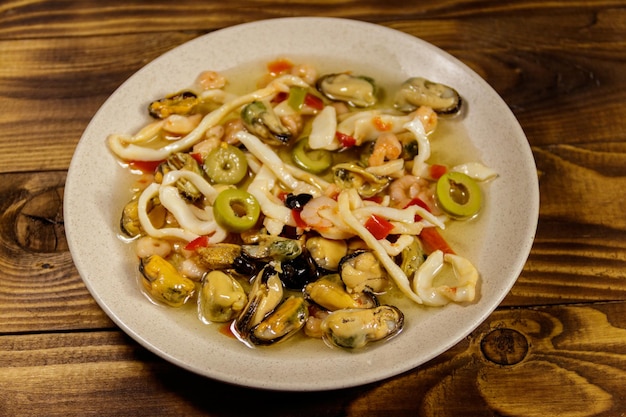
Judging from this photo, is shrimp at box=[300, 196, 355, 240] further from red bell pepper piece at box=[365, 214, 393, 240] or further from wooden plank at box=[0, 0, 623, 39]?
wooden plank at box=[0, 0, 623, 39]

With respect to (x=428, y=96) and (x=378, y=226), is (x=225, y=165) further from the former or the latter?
(x=428, y=96)

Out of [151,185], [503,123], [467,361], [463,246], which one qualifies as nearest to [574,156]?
[503,123]

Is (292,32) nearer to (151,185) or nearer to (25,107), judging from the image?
(151,185)

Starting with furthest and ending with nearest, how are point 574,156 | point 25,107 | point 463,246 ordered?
point 25,107 < point 574,156 < point 463,246

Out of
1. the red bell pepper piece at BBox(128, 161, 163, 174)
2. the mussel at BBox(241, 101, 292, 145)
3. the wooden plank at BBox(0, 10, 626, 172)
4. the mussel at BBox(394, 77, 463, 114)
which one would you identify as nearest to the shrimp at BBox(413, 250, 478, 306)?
the mussel at BBox(394, 77, 463, 114)

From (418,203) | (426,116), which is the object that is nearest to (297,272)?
(418,203)

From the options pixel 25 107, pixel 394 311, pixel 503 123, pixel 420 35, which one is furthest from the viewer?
pixel 420 35
